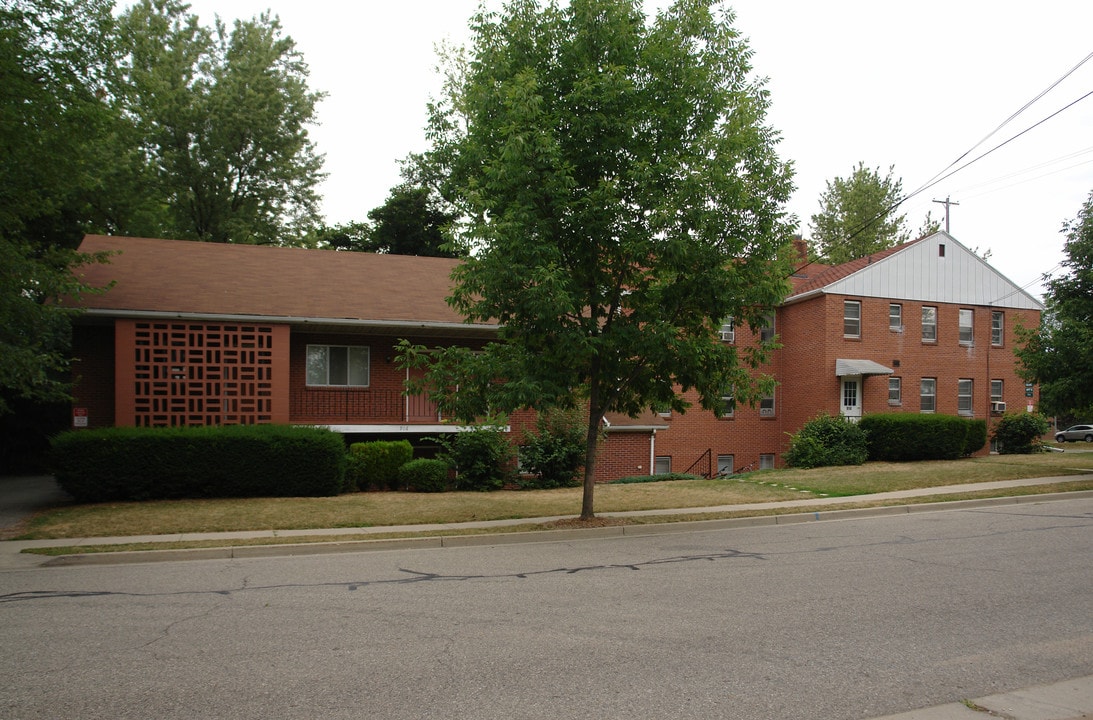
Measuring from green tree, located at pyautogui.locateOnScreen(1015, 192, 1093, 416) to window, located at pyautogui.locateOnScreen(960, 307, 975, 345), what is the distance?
9701 mm

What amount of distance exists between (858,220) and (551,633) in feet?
165

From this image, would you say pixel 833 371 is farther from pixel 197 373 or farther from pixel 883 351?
pixel 197 373

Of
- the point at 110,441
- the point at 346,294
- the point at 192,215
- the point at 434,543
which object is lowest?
the point at 434,543

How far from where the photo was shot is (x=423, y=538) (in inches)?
473

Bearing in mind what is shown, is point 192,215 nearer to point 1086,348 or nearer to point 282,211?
point 282,211

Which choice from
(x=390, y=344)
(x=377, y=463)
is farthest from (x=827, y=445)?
(x=377, y=463)

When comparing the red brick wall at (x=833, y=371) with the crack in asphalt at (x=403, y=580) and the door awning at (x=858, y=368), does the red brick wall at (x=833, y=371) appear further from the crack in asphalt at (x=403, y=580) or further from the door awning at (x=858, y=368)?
the crack in asphalt at (x=403, y=580)

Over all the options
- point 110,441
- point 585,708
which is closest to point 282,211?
point 110,441

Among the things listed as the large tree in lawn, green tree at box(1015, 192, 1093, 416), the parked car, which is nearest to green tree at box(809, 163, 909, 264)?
the parked car

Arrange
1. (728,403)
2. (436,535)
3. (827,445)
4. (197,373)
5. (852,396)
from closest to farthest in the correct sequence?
(436,535) → (728,403) → (197,373) → (827,445) → (852,396)

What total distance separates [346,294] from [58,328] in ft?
22.1

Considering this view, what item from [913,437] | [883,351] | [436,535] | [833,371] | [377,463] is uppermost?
[883,351]

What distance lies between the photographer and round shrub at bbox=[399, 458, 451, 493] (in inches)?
739

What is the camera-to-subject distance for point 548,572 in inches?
378
